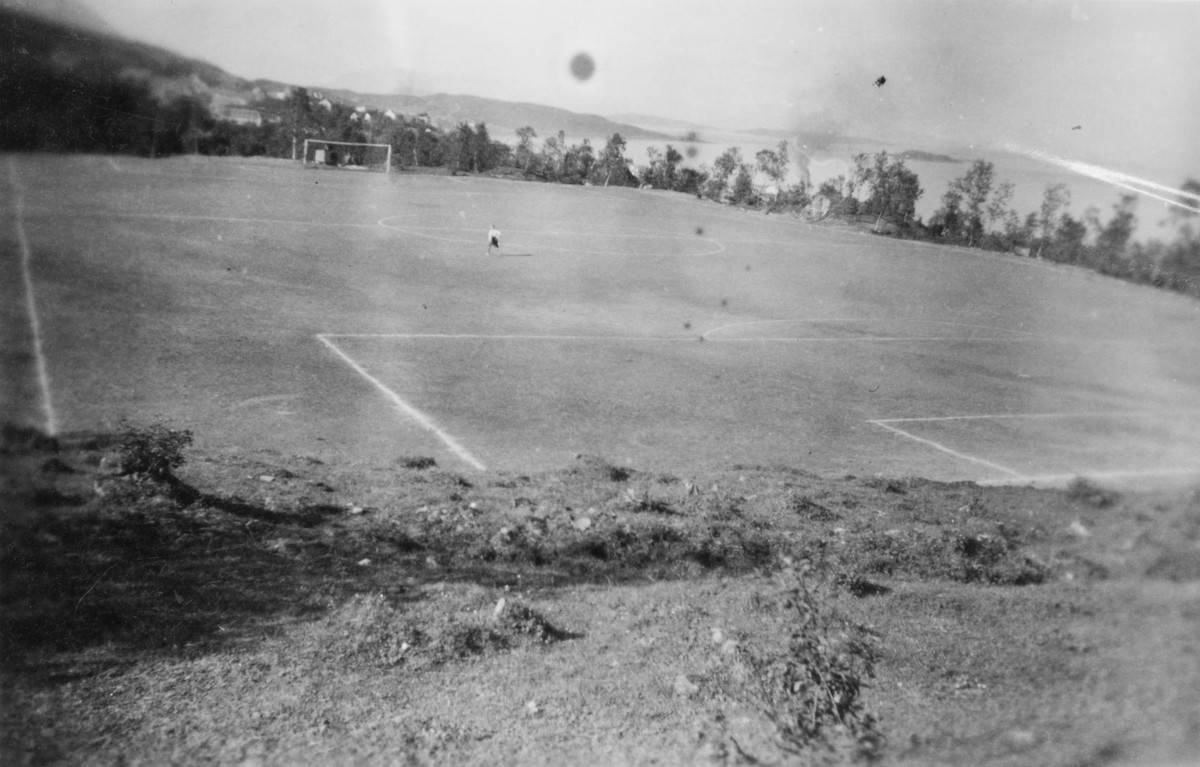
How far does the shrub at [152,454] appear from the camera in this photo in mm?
6285

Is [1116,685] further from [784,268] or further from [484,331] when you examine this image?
[784,268]

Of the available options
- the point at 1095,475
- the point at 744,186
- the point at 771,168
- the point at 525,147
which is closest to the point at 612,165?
the point at 525,147

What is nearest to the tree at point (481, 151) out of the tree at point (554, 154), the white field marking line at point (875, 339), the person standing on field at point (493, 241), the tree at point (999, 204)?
the tree at point (554, 154)

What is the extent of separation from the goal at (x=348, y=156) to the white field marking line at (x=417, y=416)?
28470 millimetres

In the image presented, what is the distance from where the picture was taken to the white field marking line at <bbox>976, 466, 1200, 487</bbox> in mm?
9773

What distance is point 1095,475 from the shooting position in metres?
10.2

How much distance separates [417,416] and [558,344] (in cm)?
502

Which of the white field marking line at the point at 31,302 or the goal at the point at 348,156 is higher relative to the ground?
the goal at the point at 348,156

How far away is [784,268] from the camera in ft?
89.2

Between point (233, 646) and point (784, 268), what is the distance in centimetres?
2428

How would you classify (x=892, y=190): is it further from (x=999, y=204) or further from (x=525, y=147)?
(x=525, y=147)

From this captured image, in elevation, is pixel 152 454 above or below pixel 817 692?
below

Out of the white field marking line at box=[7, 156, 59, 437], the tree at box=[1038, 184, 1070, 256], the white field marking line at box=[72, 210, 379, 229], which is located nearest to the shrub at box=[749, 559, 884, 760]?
the white field marking line at box=[7, 156, 59, 437]

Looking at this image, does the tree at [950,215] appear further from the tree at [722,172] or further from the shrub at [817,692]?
the shrub at [817,692]
